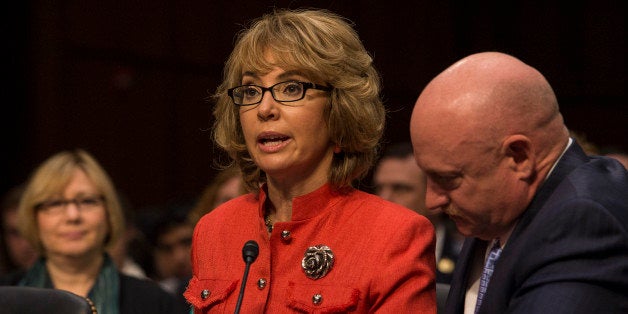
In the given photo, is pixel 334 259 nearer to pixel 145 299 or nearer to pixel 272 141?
pixel 272 141

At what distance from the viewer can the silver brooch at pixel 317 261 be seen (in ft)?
7.45

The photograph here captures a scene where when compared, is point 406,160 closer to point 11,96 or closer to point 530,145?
point 11,96

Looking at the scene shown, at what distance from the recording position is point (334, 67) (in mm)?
2328

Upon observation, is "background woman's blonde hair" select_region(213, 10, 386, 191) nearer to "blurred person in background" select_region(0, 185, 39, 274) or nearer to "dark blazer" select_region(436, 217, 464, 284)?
"dark blazer" select_region(436, 217, 464, 284)

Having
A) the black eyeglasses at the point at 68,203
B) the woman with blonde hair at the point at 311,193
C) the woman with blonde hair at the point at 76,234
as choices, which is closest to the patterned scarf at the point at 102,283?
the woman with blonde hair at the point at 76,234

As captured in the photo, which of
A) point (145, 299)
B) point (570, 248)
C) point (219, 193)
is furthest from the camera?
point (219, 193)

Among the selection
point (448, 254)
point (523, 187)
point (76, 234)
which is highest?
point (523, 187)

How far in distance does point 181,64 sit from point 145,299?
3.00m

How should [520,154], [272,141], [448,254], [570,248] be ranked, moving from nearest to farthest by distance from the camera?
[570,248] → [520,154] → [272,141] → [448,254]

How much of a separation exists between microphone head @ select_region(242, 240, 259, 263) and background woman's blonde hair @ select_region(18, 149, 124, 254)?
5.93ft

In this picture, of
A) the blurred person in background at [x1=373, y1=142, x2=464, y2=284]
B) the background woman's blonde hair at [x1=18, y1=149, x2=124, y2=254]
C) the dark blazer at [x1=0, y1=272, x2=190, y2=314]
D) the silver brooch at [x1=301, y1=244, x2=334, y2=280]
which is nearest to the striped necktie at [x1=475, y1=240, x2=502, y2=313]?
the silver brooch at [x1=301, y1=244, x2=334, y2=280]

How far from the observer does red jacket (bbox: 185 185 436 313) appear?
2.18 metres

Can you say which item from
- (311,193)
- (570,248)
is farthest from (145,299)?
(570,248)

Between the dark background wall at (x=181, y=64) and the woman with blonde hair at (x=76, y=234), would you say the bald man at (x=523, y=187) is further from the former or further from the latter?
the dark background wall at (x=181, y=64)
